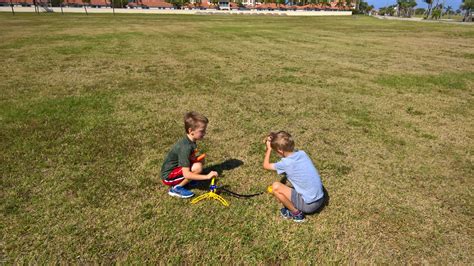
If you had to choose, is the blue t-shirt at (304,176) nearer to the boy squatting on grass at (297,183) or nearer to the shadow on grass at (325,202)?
the boy squatting on grass at (297,183)

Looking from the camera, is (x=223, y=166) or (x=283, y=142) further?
(x=223, y=166)

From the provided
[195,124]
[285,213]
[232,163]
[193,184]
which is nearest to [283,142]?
[285,213]

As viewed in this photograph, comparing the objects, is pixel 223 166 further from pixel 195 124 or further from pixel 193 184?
pixel 195 124

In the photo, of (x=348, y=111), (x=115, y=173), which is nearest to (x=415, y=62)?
(x=348, y=111)

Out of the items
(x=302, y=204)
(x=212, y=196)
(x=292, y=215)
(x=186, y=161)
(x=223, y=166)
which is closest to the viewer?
(x=302, y=204)

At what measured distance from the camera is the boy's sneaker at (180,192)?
4.97 meters

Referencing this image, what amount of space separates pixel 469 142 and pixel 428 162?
6.06 feet

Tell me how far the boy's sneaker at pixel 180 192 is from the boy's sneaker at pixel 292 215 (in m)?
1.47

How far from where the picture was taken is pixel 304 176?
14.3ft

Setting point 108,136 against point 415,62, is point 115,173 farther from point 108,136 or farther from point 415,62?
point 415,62

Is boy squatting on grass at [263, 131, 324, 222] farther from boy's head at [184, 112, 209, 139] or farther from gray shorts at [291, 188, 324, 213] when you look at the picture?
boy's head at [184, 112, 209, 139]

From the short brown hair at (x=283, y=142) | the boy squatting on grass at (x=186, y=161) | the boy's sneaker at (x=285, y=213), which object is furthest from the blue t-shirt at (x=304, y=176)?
the boy squatting on grass at (x=186, y=161)

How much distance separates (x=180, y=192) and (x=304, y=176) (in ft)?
6.49

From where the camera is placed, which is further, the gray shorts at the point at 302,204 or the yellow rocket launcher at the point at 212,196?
the yellow rocket launcher at the point at 212,196
